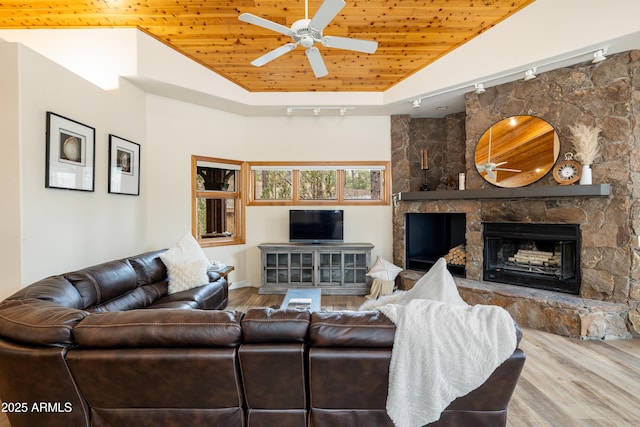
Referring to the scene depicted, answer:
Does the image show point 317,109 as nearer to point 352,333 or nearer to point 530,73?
point 530,73

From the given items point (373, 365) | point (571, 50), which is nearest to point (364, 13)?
point (571, 50)

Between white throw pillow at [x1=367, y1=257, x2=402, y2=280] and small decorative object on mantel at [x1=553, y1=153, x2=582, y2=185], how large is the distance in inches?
91.3

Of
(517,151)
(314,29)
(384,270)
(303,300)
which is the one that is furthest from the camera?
(384,270)

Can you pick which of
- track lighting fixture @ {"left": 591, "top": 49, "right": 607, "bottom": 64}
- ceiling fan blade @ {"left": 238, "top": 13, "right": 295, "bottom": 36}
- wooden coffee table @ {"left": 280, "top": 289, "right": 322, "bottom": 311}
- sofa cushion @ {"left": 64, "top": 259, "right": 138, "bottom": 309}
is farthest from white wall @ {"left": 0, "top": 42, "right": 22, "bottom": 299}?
track lighting fixture @ {"left": 591, "top": 49, "right": 607, "bottom": 64}

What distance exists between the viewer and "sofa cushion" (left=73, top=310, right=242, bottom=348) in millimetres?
1311

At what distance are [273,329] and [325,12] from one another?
2049 mm

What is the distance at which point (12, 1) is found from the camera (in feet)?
9.72

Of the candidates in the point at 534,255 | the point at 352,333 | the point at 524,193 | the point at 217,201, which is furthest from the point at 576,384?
the point at 217,201

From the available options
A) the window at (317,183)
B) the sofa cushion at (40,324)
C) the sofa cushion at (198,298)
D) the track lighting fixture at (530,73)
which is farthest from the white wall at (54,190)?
the track lighting fixture at (530,73)

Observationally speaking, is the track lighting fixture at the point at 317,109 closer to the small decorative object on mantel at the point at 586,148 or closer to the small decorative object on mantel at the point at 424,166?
the small decorative object on mantel at the point at 424,166

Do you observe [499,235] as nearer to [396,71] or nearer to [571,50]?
[571,50]

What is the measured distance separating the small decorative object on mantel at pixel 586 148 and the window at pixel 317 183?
100 inches

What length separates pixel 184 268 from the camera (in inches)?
130

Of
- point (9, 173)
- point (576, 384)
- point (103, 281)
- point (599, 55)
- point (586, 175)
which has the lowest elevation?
point (576, 384)
